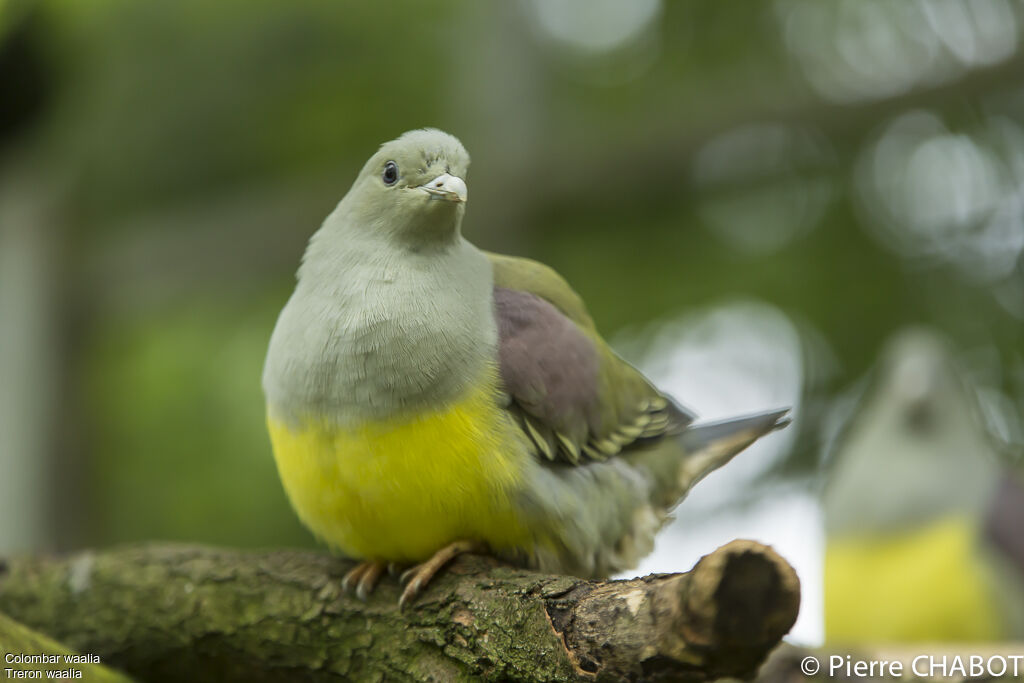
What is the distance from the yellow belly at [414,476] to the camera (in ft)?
7.79

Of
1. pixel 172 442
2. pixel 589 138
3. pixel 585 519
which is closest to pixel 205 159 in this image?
pixel 172 442

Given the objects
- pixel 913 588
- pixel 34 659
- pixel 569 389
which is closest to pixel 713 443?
pixel 569 389

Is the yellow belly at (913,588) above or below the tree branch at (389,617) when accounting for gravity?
above

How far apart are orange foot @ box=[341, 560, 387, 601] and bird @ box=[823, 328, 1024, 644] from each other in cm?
259

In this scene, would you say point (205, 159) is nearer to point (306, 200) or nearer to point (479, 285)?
point (306, 200)

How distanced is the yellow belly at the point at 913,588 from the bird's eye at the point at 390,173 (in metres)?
2.89

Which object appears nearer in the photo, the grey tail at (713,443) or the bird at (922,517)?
the grey tail at (713,443)

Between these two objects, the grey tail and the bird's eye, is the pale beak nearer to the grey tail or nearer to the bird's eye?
the bird's eye

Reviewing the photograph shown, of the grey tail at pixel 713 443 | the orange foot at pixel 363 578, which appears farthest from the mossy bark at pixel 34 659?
the grey tail at pixel 713 443

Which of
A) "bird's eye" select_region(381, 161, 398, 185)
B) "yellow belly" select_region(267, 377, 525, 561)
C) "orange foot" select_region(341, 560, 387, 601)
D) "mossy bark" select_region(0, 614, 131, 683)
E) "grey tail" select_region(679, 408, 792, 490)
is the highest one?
"bird's eye" select_region(381, 161, 398, 185)

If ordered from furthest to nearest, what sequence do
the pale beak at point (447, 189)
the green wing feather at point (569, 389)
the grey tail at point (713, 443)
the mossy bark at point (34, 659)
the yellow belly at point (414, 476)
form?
the grey tail at point (713, 443) < the green wing feather at point (569, 389) < the pale beak at point (447, 189) < the yellow belly at point (414, 476) < the mossy bark at point (34, 659)

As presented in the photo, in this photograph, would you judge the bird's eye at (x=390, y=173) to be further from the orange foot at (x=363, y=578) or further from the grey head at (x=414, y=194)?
the orange foot at (x=363, y=578)

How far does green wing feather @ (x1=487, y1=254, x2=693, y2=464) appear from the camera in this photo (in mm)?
2594

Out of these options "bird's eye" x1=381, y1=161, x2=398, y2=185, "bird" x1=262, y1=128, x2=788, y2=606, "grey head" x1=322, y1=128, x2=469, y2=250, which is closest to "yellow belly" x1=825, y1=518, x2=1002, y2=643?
"bird" x1=262, y1=128, x2=788, y2=606
